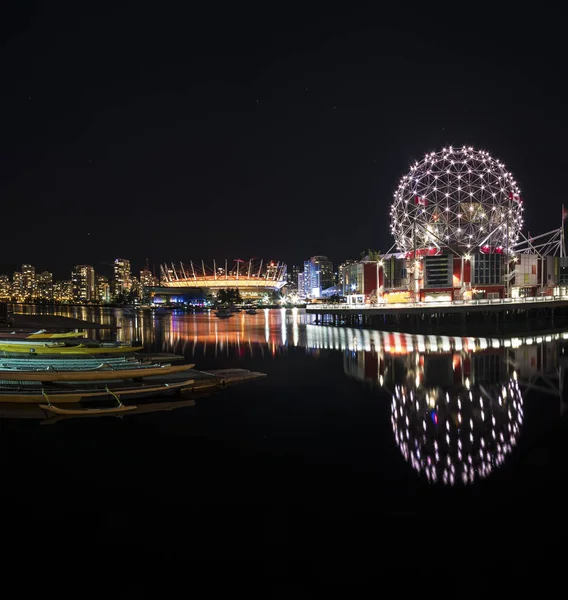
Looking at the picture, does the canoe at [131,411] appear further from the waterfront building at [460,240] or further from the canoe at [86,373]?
the waterfront building at [460,240]

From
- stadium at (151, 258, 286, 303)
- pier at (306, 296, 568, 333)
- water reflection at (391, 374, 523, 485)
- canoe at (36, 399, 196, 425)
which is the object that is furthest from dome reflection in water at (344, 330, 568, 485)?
stadium at (151, 258, 286, 303)

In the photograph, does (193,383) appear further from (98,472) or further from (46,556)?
(46,556)

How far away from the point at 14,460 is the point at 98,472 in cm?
181

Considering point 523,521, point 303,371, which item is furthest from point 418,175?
point 523,521

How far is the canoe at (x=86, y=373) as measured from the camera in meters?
13.4

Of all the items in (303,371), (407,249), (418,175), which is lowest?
(303,371)

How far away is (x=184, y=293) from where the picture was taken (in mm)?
139750

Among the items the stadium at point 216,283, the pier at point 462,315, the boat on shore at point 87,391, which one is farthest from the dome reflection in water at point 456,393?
the stadium at point 216,283

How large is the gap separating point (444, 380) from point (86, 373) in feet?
38.6

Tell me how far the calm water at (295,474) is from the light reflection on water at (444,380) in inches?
2.9

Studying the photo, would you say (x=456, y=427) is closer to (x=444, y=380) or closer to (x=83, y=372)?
(x=444, y=380)

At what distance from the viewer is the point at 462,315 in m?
46.4

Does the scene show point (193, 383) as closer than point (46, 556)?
No

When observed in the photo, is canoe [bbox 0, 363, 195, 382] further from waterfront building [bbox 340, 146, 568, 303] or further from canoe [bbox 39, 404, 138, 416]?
waterfront building [bbox 340, 146, 568, 303]
